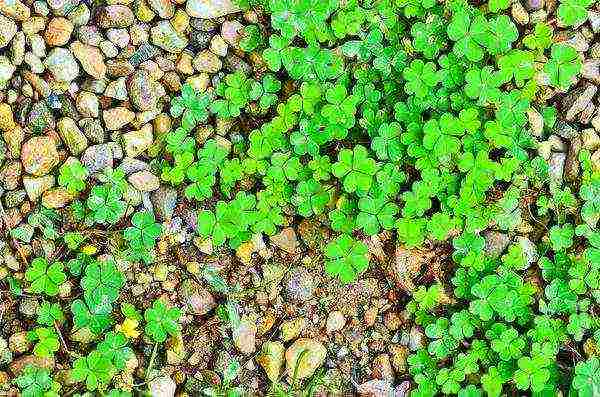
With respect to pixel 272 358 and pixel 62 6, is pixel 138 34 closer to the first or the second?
pixel 62 6

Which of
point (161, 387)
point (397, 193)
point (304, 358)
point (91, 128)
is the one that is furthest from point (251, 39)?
point (161, 387)

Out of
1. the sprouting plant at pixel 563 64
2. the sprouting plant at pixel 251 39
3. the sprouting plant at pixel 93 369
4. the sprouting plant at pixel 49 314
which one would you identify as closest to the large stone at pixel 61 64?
the sprouting plant at pixel 251 39

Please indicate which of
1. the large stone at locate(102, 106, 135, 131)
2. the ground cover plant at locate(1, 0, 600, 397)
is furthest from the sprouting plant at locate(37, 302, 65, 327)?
the large stone at locate(102, 106, 135, 131)

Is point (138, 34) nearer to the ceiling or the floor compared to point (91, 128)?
nearer to the ceiling

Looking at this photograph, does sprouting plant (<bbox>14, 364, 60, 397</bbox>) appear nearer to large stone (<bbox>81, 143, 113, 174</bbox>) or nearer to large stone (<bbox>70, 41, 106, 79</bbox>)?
large stone (<bbox>81, 143, 113, 174</bbox>)

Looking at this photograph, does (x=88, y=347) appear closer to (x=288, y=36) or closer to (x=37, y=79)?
(x=37, y=79)
